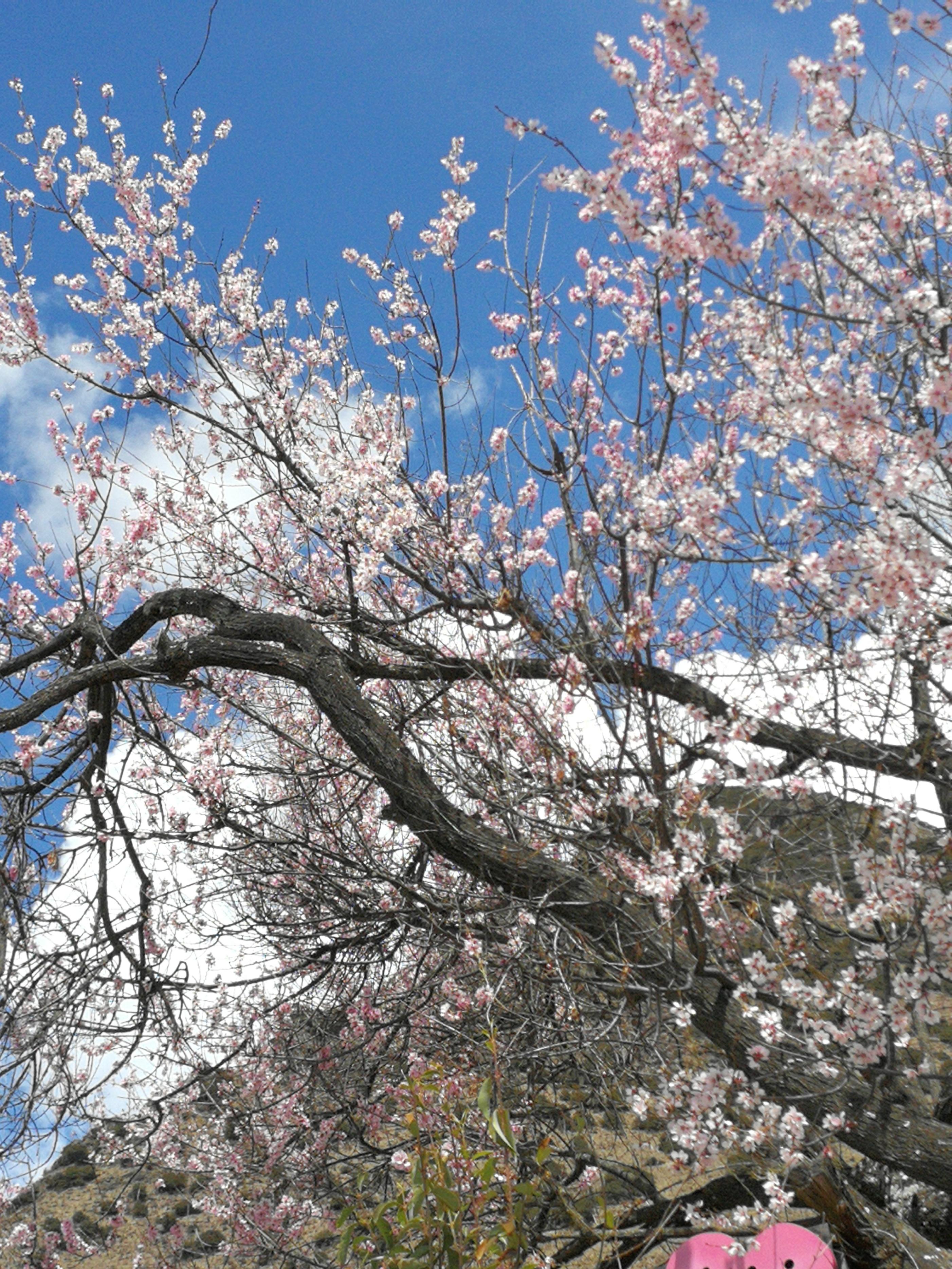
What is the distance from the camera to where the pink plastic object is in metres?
3.97

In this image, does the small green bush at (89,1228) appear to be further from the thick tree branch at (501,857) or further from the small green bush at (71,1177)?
the thick tree branch at (501,857)

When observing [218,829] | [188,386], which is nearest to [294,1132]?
[218,829]

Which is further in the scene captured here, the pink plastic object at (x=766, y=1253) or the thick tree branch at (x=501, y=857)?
the pink plastic object at (x=766, y=1253)

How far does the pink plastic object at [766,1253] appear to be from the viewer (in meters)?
3.97

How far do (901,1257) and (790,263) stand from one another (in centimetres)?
429

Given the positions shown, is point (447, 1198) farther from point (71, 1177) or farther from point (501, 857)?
point (71, 1177)

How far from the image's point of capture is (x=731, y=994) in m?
3.75

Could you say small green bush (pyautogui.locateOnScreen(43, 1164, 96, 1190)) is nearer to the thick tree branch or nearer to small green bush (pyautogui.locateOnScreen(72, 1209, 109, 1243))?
small green bush (pyautogui.locateOnScreen(72, 1209, 109, 1243))

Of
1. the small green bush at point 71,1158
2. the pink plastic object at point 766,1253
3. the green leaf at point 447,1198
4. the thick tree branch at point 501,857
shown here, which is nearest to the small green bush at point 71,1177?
the small green bush at point 71,1158

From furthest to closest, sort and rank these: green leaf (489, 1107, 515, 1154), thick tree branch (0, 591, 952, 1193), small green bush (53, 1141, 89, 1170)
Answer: small green bush (53, 1141, 89, 1170)
thick tree branch (0, 591, 952, 1193)
green leaf (489, 1107, 515, 1154)

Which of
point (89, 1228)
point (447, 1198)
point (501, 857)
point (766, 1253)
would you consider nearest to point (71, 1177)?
point (89, 1228)

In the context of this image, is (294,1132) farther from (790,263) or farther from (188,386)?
(790,263)

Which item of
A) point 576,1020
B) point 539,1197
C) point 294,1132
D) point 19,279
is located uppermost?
point 19,279

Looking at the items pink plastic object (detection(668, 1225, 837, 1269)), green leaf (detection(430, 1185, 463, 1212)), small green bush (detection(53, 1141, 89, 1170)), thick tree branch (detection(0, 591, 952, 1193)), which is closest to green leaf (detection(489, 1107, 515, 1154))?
green leaf (detection(430, 1185, 463, 1212))
